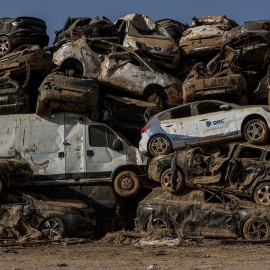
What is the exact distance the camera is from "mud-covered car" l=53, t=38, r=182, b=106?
18422 millimetres

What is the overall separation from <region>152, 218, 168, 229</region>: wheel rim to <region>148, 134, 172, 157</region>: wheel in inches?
94.9

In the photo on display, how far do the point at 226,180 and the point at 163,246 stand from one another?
246cm

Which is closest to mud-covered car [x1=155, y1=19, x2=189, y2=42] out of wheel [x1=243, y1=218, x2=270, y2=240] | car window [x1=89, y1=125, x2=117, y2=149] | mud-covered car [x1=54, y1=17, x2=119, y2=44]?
mud-covered car [x1=54, y1=17, x2=119, y2=44]

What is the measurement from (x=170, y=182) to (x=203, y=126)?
1.93 meters

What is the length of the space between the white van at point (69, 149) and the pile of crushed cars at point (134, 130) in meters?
0.03

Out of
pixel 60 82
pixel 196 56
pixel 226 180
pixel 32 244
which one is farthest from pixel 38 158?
pixel 196 56

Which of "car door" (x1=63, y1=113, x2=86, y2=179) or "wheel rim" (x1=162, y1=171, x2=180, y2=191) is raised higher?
"car door" (x1=63, y1=113, x2=86, y2=179)

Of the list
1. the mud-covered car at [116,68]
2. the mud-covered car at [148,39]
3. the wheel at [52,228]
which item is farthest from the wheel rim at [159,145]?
the mud-covered car at [148,39]

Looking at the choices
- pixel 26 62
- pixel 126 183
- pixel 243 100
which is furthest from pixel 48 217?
pixel 243 100

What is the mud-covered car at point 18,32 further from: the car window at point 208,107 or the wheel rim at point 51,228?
the wheel rim at point 51,228

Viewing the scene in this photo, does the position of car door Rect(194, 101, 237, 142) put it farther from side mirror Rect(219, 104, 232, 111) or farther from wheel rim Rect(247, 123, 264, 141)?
wheel rim Rect(247, 123, 264, 141)

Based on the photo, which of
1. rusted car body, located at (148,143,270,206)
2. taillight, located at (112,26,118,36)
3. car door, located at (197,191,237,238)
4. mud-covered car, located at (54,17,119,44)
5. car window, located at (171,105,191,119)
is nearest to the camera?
car door, located at (197,191,237,238)

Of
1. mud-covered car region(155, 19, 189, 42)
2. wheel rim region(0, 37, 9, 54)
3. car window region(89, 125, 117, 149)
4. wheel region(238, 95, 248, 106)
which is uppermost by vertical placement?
mud-covered car region(155, 19, 189, 42)

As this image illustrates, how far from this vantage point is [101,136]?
1728cm
